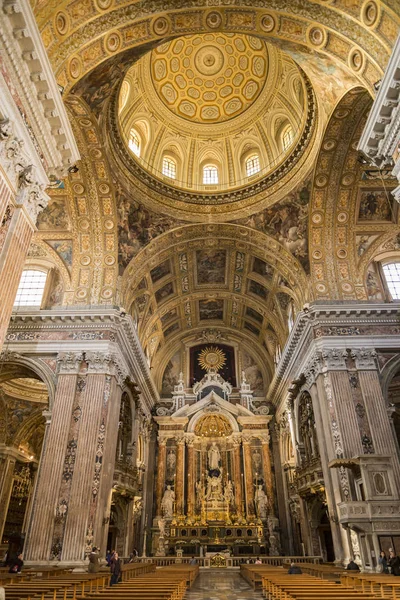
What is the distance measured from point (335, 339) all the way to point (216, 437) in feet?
45.5

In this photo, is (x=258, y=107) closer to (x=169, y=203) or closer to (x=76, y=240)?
(x=169, y=203)

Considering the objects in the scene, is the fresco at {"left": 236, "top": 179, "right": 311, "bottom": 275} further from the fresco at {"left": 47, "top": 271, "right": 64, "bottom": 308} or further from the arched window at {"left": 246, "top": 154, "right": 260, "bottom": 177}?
the fresco at {"left": 47, "top": 271, "right": 64, "bottom": 308}

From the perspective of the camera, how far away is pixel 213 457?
27.0 m

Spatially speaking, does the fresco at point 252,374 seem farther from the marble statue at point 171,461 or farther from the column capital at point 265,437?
the marble statue at point 171,461

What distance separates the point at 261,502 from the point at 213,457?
398cm

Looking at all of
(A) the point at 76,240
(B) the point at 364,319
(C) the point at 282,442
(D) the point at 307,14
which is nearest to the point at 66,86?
(D) the point at 307,14

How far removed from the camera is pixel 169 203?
20484 mm

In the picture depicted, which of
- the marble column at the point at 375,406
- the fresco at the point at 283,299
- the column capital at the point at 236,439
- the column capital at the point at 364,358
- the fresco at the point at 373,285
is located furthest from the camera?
the column capital at the point at 236,439

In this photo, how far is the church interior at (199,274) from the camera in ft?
34.7

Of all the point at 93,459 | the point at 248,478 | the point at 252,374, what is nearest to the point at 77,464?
the point at 93,459

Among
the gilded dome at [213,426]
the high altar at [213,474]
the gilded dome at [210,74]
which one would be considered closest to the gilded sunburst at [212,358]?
the high altar at [213,474]

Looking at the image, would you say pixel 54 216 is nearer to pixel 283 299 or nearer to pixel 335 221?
pixel 283 299

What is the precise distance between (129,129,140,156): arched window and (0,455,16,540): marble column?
17.7 m

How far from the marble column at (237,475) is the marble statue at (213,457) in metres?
1.09
